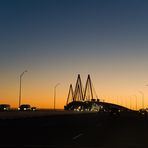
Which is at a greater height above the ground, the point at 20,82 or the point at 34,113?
the point at 20,82

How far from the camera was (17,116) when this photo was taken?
214ft

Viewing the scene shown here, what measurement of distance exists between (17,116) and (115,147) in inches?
1883

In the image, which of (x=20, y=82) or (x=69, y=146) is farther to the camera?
(x=20, y=82)

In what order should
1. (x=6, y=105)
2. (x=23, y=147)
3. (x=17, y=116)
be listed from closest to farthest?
(x=23, y=147) → (x=17, y=116) → (x=6, y=105)

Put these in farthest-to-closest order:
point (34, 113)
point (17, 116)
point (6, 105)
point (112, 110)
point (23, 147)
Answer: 1. point (6, 105)
2. point (112, 110)
3. point (34, 113)
4. point (17, 116)
5. point (23, 147)

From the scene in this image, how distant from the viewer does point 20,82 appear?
80.9m

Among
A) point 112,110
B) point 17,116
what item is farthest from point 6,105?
point 17,116

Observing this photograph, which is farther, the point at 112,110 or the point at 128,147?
the point at 112,110

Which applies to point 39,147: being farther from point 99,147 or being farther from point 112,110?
point 112,110


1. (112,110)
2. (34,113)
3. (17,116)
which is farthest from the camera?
(112,110)

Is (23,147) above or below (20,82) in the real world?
below

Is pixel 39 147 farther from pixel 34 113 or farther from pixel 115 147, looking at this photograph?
pixel 34 113

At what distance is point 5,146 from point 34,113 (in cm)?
6031

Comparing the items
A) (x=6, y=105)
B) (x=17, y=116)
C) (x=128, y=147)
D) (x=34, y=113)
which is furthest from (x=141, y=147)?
(x=6, y=105)
